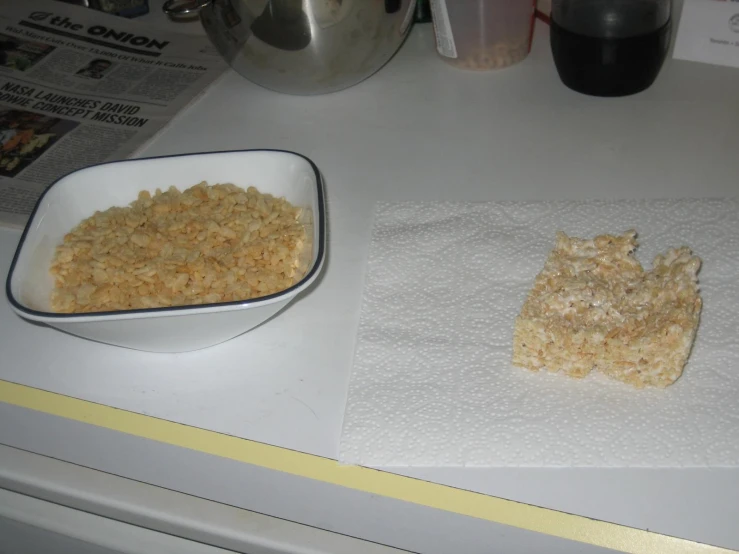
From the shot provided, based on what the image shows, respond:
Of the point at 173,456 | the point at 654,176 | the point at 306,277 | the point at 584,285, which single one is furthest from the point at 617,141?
the point at 173,456

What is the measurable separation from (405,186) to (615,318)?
0.25 metres

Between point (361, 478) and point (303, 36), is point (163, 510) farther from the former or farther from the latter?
point (303, 36)

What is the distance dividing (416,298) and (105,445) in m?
0.24

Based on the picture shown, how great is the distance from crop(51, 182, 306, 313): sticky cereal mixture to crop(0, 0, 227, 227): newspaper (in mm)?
160

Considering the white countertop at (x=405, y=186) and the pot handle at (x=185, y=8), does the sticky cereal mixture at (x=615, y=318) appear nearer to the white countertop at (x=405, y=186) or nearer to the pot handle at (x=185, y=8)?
the white countertop at (x=405, y=186)

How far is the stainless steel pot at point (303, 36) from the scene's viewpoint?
645 millimetres

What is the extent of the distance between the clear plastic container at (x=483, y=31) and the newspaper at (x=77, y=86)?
0.88 ft

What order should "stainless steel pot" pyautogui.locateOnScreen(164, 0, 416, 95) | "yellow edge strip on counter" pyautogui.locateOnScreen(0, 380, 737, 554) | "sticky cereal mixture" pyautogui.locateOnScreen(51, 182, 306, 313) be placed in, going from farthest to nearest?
1. "stainless steel pot" pyautogui.locateOnScreen(164, 0, 416, 95)
2. "sticky cereal mixture" pyautogui.locateOnScreen(51, 182, 306, 313)
3. "yellow edge strip on counter" pyautogui.locateOnScreen(0, 380, 737, 554)

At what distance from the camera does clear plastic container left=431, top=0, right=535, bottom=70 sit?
0.72 m

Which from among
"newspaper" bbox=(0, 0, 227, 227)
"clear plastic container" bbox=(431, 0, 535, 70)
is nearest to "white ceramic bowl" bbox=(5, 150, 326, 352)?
"newspaper" bbox=(0, 0, 227, 227)

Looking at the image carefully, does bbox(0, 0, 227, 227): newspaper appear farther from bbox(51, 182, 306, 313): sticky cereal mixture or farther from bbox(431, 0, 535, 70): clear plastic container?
bbox(431, 0, 535, 70): clear plastic container

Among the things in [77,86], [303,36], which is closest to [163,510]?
[303,36]

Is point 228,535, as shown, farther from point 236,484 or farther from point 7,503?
point 7,503

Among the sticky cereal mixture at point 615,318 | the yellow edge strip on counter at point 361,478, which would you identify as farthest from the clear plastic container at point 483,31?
the yellow edge strip on counter at point 361,478
